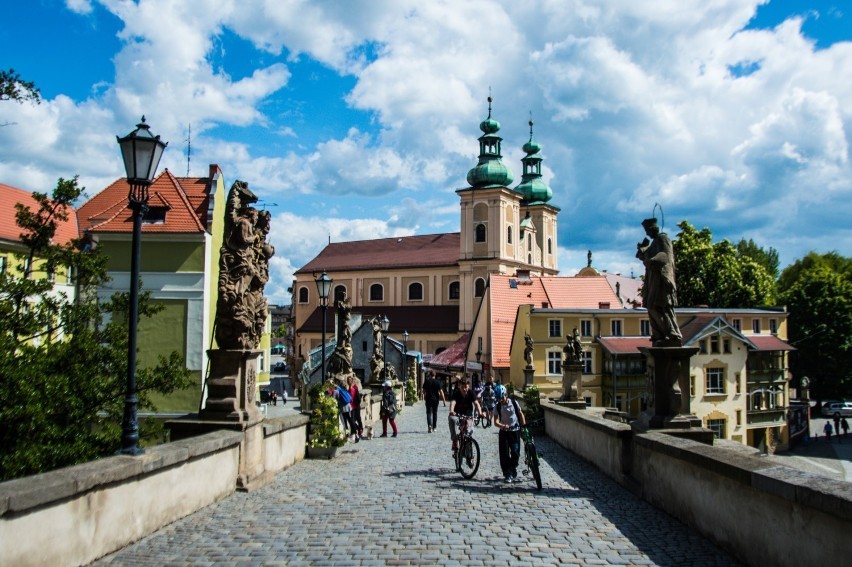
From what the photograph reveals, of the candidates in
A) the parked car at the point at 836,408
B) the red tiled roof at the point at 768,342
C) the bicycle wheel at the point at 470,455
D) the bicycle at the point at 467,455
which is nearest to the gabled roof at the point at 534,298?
the red tiled roof at the point at 768,342

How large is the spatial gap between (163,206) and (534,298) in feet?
99.1

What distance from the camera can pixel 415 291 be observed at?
302 ft

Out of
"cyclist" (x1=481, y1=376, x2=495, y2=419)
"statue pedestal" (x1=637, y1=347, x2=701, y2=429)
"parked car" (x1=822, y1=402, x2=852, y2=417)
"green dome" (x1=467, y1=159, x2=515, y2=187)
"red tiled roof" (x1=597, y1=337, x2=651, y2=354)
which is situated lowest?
"parked car" (x1=822, y1=402, x2=852, y2=417)

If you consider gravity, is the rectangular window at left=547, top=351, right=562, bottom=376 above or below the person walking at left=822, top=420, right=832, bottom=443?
above

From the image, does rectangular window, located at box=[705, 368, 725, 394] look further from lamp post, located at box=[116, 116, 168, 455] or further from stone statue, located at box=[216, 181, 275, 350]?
lamp post, located at box=[116, 116, 168, 455]

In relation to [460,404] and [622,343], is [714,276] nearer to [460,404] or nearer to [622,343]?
[622,343]

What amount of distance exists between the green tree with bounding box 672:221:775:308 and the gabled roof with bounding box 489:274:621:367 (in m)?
9.16

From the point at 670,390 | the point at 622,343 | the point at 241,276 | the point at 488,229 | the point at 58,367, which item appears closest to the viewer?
the point at 670,390

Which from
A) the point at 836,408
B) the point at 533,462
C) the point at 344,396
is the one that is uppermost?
the point at 344,396

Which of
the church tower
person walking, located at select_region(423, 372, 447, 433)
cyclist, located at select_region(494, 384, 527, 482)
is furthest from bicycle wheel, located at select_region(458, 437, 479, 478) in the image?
the church tower

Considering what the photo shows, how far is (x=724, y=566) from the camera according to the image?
6.55 m

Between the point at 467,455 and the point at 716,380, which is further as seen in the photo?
the point at 716,380

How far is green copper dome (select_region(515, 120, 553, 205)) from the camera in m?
93.8

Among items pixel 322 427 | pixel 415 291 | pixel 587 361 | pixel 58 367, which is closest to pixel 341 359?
pixel 322 427
